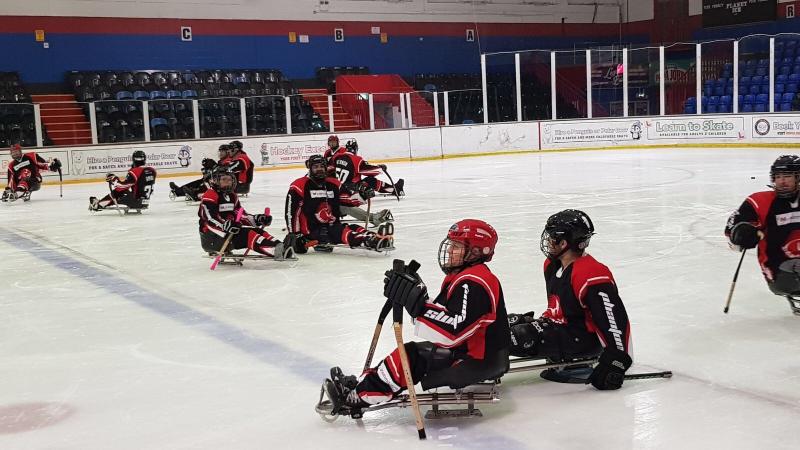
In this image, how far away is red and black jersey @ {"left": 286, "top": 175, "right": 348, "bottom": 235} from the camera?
8.55m

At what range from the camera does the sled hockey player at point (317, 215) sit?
8.48 meters

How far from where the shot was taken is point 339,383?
12.2 ft

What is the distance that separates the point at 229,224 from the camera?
7836mm

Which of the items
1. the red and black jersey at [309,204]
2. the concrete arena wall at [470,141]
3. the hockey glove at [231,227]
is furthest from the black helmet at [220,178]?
the concrete arena wall at [470,141]

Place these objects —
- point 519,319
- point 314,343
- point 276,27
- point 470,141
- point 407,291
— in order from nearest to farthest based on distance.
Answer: point 407,291 → point 519,319 → point 314,343 → point 470,141 → point 276,27

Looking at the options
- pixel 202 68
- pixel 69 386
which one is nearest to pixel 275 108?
pixel 202 68

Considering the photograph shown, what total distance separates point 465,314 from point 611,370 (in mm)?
854

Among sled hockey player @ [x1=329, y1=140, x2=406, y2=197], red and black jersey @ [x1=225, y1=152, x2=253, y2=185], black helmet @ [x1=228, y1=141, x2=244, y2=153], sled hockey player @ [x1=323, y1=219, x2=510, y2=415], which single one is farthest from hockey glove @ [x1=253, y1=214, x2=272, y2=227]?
red and black jersey @ [x1=225, y1=152, x2=253, y2=185]

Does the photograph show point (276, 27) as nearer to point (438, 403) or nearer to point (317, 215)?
point (317, 215)

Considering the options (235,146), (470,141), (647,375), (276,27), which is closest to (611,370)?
(647,375)

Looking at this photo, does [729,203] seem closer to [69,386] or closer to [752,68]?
[69,386]

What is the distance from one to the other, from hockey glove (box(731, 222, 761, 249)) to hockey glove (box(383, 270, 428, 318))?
2.51 metres

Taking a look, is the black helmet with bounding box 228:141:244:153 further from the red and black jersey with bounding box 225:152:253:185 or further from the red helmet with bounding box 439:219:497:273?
the red helmet with bounding box 439:219:497:273

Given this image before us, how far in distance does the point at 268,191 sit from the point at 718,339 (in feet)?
38.2
